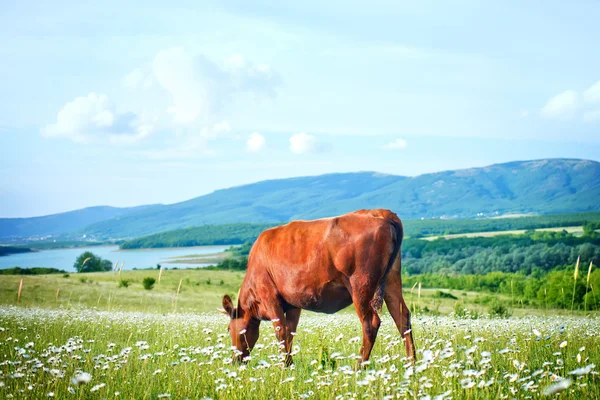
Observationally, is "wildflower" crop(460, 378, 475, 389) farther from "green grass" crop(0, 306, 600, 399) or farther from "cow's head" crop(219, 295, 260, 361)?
"cow's head" crop(219, 295, 260, 361)

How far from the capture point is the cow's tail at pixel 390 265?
9008 millimetres

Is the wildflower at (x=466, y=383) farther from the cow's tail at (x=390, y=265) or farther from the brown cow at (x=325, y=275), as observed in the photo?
the cow's tail at (x=390, y=265)

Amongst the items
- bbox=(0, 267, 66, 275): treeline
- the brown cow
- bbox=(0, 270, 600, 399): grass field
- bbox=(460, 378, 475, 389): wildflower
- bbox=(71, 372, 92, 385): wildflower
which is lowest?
bbox=(0, 267, 66, 275): treeline

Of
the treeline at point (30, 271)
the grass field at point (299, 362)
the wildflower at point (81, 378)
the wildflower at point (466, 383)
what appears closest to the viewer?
the wildflower at point (466, 383)

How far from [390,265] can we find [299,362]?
2.61m

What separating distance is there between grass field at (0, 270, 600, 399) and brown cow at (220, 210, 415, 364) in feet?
1.60

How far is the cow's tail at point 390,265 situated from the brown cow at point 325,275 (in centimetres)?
2

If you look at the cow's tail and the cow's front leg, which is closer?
the cow's tail

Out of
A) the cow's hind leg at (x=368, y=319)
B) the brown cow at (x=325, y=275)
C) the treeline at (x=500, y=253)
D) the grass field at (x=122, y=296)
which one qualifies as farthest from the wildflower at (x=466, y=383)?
the treeline at (x=500, y=253)

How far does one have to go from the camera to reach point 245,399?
680 cm

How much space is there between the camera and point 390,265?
924 centimetres

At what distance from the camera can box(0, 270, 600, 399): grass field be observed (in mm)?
6273

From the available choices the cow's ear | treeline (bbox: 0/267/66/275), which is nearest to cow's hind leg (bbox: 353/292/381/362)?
the cow's ear

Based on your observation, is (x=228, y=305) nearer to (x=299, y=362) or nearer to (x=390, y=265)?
(x=299, y=362)
